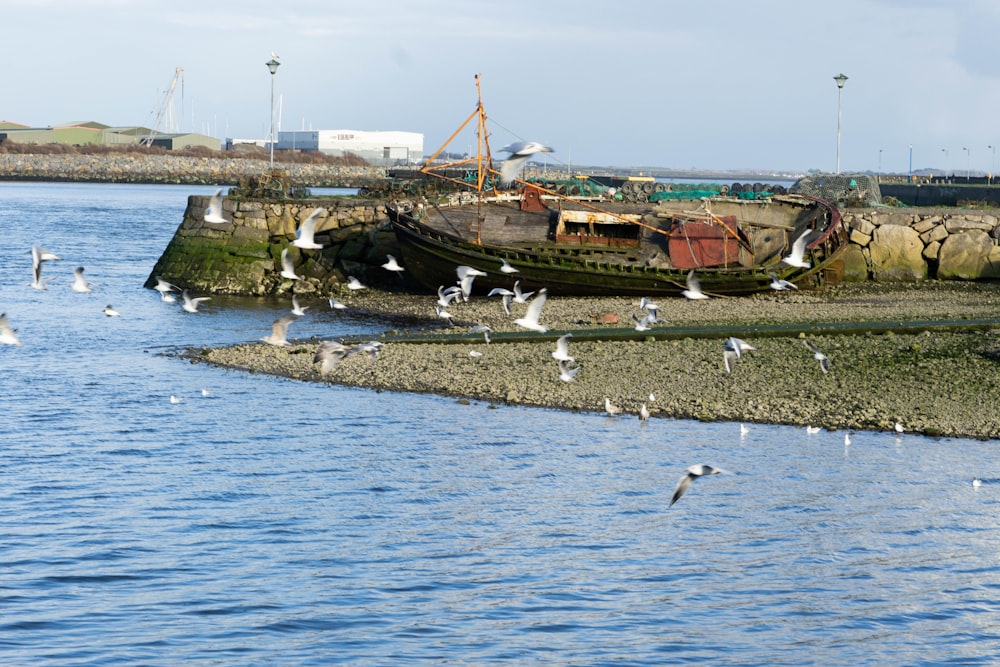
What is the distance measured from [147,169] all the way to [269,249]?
10386cm

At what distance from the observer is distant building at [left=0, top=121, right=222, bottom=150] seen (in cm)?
16375

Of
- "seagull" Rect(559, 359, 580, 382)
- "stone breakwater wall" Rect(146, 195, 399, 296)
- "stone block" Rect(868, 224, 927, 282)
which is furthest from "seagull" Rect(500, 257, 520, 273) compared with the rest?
"stone block" Rect(868, 224, 927, 282)

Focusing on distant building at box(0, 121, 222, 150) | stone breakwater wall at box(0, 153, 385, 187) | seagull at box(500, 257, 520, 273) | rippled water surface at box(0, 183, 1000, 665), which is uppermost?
distant building at box(0, 121, 222, 150)

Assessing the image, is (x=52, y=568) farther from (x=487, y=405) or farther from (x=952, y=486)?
(x=952, y=486)

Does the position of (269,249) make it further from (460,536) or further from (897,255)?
(460,536)

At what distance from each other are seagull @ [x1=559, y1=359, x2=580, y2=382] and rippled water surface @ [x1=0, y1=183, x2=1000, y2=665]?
0.71 m

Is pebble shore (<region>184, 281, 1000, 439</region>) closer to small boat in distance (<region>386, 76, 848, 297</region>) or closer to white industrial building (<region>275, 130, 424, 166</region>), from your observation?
small boat in distance (<region>386, 76, 848, 297</region>)

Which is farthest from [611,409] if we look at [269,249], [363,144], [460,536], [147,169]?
[363,144]

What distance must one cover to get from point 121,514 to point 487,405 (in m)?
8.00

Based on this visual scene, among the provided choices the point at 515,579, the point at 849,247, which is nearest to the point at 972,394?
the point at 515,579

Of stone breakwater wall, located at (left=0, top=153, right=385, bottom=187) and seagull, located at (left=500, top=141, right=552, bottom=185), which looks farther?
stone breakwater wall, located at (left=0, top=153, right=385, bottom=187)

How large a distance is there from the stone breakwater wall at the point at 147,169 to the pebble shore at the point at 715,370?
96073mm

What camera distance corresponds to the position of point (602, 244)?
1462 inches

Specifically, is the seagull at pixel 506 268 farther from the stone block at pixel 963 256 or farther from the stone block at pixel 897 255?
the stone block at pixel 963 256
